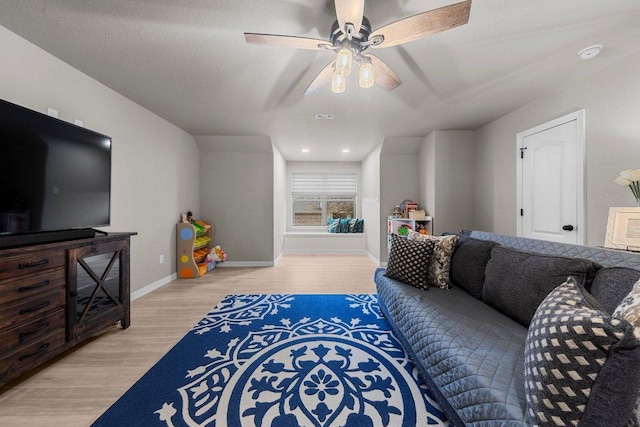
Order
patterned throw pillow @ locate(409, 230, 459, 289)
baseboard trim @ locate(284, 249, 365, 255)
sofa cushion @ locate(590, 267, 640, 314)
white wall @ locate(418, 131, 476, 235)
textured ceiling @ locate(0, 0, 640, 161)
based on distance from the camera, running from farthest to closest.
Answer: baseboard trim @ locate(284, 249, 365, 255)
white wall @ locate(418, 131, 476, 235)
patterned throw pillow @ locate(409, 230, 459, 289)
textured ceiling @ locate(0, 0, 640, 161)
sofa cushion @ locate(590, 267, 640, 314)

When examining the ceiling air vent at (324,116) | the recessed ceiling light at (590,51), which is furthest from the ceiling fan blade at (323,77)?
the recessed ceiling light at (590,51)

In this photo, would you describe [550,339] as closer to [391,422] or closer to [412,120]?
[391,422]

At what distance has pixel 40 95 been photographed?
2.00 m

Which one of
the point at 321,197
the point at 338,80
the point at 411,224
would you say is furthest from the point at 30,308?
the point at 321,197

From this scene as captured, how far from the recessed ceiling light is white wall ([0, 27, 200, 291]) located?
4391 mm

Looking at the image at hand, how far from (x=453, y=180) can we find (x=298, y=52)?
10.6ft

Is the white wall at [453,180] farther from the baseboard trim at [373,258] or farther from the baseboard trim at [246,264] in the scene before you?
the baseboard trim at [246,264]

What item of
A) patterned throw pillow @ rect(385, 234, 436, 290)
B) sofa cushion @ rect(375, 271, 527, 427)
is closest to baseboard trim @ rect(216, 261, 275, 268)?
patterned throw pillow @ rect(385, 234, 436, 290)

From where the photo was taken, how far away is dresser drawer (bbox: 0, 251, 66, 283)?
1397 millimetres

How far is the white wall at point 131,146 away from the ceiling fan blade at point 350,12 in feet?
7.93

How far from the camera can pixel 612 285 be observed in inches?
44.1

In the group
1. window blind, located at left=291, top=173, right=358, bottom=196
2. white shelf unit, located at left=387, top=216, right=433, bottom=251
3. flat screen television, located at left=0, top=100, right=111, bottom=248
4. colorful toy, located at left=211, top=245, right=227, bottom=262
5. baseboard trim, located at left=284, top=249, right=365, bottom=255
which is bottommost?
baseboard trim, located at left=284, top=249, right=365, bottom=255

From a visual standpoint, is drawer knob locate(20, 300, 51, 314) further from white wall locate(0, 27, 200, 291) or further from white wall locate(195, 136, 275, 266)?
white wall locate(195, 136, 275, 266)

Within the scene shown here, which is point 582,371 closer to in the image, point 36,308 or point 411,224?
point 36,308
